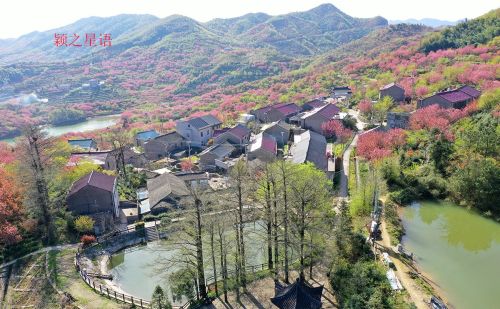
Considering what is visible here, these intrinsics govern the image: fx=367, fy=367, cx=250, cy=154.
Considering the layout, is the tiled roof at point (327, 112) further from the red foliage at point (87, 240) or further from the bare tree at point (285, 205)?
the red foliage at point (87, 240)

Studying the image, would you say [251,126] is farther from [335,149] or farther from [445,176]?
[445,176]

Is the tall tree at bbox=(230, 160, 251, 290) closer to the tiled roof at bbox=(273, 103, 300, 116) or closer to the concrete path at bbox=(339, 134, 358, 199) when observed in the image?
the concrete path at bbox=(339, 134, 358, 199)

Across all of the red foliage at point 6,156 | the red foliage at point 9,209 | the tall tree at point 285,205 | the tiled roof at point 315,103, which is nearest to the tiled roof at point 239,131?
the tiled roof at point 315,103

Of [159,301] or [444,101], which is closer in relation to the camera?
[159,301]

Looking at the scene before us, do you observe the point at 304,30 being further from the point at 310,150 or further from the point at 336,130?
the point at 310,150

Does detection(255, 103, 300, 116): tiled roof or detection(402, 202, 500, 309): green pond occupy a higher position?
detection(255, 103, 300, 116): tiled roof

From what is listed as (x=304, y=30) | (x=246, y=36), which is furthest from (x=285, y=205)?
(x=304, y=30)

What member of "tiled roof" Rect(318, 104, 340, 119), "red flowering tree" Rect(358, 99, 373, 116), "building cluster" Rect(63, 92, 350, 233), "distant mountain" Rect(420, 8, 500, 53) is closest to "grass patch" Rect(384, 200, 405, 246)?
"building cluster" Rect(63, 92, 350, 233)
